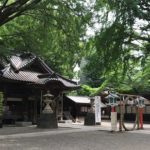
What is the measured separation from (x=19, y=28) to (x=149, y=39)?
8.14 meters

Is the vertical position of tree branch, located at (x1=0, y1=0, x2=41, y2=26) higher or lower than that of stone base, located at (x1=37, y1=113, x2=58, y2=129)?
higher

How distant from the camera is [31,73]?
3117 centimetres

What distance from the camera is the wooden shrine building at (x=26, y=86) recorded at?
29031mm

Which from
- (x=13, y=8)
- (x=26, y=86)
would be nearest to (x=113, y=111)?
(x=26, y=86)

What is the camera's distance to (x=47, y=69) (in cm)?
3262

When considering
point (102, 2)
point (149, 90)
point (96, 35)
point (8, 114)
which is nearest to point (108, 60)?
point (96, 35)

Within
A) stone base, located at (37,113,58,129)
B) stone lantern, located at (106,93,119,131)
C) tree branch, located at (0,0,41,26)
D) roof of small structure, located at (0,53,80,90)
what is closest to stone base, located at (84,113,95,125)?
roof of small structure, located at (0,53,80,90)

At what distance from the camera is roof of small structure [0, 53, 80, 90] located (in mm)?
28797

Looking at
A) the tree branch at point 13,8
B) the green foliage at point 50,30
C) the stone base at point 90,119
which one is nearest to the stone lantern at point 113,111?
the green foliage at point 50,30

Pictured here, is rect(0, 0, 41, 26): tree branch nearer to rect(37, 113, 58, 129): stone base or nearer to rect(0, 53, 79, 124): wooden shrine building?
rect(37, 113, 58, 129): stone base

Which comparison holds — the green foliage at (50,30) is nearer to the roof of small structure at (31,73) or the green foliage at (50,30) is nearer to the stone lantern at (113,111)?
the stone lantern at (113,111)

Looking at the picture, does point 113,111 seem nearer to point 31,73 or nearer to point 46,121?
point 46,121

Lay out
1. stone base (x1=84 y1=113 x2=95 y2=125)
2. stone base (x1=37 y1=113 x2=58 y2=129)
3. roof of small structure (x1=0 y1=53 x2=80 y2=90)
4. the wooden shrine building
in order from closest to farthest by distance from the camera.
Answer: stone base (x1=37 y1=113 x2=58 y2=129), roof of small structure (x1=0 y1=53 x2=80 y2=90), the wooden shrine building, stone base (x1=84 y1=113 x2=95 y2=125)

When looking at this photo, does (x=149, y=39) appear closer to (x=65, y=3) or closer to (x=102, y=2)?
(x=102, y=2)
